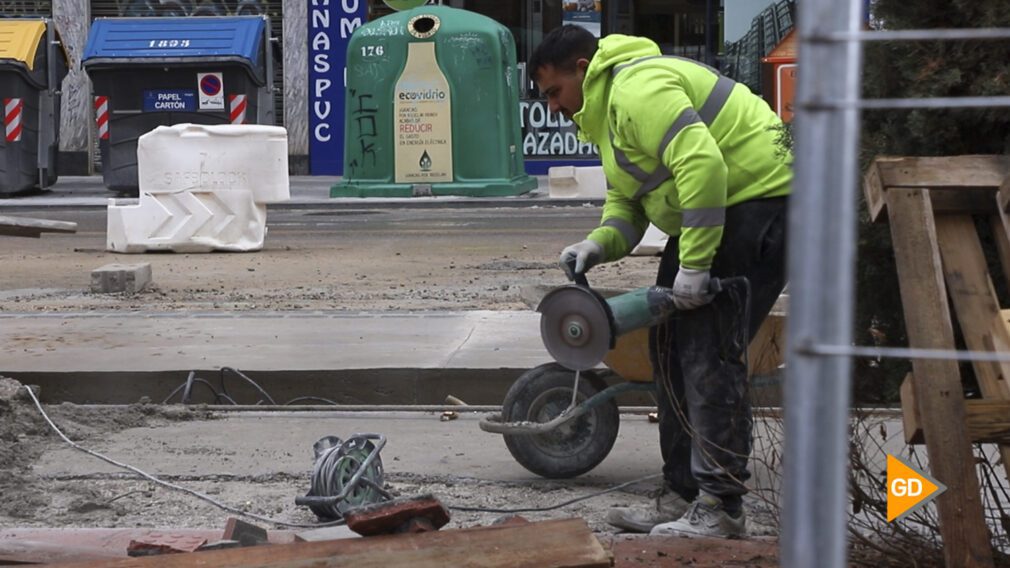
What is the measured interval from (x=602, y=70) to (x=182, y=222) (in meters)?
8.61

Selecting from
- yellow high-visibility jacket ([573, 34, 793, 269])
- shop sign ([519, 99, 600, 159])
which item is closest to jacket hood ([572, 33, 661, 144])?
yellow high-visibility jacket ([573, 34, 793, 269])

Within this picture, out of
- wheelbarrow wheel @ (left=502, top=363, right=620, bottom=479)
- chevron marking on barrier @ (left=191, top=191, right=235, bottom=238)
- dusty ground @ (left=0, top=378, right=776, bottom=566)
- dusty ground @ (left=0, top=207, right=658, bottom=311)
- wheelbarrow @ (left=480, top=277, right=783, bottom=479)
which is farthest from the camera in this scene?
chevron marking on barrier @ (left=191, top=191, right=235, bottom=238)

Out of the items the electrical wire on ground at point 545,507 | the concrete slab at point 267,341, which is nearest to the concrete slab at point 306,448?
the electrical wire on ground at point 545,507

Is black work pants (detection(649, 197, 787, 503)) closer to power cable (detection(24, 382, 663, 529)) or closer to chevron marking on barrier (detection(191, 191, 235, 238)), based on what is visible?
power cable (detection(24, 382, 663, 529))

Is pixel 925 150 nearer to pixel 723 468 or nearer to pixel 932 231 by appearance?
pixel 932 231

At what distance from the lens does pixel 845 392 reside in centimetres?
130

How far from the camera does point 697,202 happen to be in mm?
3928

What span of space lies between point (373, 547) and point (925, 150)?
1.64 meters

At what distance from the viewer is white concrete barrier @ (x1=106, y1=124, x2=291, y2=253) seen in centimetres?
1226

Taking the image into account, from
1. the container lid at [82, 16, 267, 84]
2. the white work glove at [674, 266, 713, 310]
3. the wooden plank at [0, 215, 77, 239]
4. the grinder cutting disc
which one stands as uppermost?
the container lid at [82, 16, 267, 84]

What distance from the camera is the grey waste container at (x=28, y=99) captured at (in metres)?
18.1

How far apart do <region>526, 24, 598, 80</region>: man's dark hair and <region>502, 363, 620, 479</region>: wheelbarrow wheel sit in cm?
110

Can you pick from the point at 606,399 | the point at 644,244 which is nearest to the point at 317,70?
the point at 644,244

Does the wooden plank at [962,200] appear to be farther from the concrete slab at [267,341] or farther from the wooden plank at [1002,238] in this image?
the concrete slab at [267,341]
